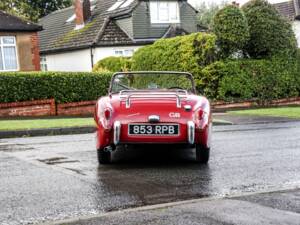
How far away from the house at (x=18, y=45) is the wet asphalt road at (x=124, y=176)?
18677 mm

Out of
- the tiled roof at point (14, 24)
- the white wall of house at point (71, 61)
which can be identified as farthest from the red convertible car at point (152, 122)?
the white wall of house at point (71, 61)

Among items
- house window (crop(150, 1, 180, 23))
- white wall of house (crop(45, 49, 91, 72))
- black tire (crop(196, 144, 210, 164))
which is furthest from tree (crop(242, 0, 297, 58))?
black tire (crop(196, 144, 210, 164))

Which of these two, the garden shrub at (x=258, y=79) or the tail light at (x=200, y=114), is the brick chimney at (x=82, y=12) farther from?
the tail light at (x=200, y=114)

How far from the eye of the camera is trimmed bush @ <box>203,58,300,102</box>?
2278 centimetres

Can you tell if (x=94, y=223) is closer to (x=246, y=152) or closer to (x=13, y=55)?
(x=246, y=152)

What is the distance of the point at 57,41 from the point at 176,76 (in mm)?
29387

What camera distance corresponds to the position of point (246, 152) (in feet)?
28.9

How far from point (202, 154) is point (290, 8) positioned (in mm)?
35485

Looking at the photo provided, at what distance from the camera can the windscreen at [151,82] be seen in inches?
343

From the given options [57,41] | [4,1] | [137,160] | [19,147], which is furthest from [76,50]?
[137,160]

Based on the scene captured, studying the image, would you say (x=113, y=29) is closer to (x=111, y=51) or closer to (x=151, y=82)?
(x=111, y=51)

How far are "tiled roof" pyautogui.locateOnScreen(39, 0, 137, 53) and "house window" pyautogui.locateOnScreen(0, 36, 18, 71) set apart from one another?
225 inches

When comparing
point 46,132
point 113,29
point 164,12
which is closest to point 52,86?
point 46,132

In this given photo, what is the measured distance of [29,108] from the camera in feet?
66.1
